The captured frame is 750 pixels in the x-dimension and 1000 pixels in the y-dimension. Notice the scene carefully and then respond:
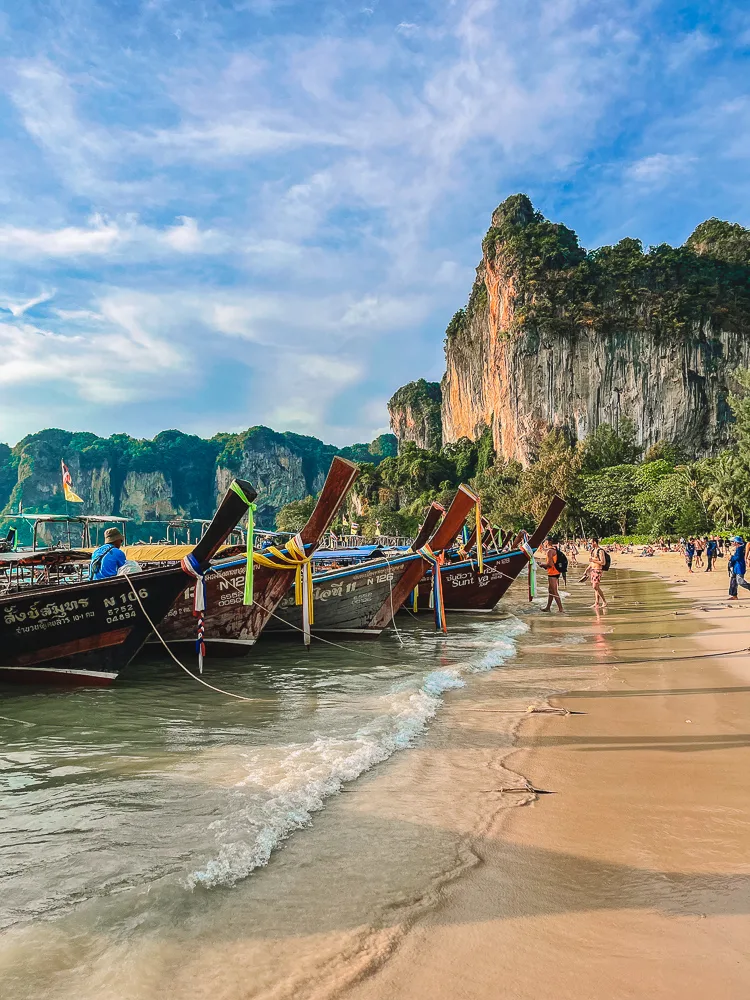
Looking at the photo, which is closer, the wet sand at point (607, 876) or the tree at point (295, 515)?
the wet sand at point (607, 876)

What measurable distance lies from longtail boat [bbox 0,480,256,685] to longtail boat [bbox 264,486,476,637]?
3797 mm

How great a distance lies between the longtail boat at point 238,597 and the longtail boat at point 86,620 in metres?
1.45

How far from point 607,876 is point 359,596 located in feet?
30.6

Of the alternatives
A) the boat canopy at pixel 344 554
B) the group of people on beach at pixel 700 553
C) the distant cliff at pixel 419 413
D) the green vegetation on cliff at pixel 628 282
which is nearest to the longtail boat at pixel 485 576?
the boat canopy at pixel 344 554

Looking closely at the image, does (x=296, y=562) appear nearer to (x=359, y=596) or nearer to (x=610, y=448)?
(x=359, y=596)

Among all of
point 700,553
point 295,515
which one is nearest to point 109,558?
point 700,553

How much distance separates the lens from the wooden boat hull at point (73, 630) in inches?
330

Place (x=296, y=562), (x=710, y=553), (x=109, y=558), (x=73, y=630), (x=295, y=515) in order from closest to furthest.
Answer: (x=73, y=630) → (x=109, y=558) → (x=296, y=562) → (x=710, y=553) → (x=295, y=515)

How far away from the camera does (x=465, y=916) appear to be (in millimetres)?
3062

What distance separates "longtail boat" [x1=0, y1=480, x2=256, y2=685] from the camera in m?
8.36

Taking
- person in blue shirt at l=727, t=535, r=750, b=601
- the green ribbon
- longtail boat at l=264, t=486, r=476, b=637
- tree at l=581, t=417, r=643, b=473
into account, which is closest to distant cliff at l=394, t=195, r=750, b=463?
tree at l=581, t=417, r=643, b=473

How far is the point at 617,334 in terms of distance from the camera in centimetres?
8181

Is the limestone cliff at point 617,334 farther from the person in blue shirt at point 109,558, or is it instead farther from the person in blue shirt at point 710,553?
the person in blue shirt at point 109,558

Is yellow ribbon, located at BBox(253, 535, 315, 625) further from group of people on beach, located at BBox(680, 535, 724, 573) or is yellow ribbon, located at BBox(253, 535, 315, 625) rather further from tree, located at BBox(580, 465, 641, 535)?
tree, located at BBox(580, 465, 641, 535)
